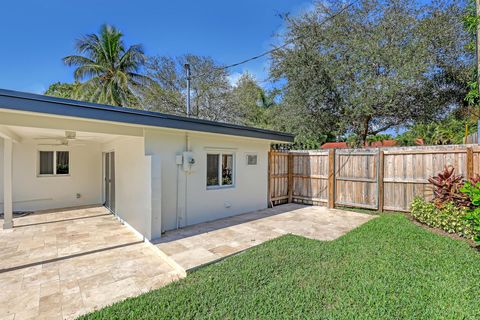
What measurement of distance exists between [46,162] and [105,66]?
10453mm

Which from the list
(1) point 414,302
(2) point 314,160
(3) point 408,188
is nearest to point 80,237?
(1) point 414,302

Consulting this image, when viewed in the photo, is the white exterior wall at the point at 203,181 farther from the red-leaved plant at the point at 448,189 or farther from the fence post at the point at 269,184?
the red-leaved plant at the point at 448,189

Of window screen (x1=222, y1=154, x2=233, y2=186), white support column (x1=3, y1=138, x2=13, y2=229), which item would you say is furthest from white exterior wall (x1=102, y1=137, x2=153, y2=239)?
window screen (x1=222, y1=154, x2=233, y2=186)

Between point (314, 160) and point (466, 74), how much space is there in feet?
21.3

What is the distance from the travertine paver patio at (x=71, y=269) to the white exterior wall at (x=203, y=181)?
1.34 m

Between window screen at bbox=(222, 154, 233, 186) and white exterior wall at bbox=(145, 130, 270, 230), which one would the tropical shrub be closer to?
white exterior wall at bbox=(145, 130, 270, 230)

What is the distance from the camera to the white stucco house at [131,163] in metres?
4.45

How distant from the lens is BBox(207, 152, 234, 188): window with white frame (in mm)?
6930

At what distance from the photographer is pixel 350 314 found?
274 centimetres

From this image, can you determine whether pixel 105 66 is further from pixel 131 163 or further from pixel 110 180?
pixel 131 163

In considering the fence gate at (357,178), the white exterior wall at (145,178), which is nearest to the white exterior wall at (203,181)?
the white exterior wall at (145,178)

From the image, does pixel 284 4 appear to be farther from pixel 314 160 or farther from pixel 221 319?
pixel 221 319

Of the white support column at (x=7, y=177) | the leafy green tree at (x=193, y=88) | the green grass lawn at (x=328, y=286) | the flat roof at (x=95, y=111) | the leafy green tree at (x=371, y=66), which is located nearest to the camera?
the green grass lawn at (x=328, y=286)

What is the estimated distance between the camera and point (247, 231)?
5.87m
